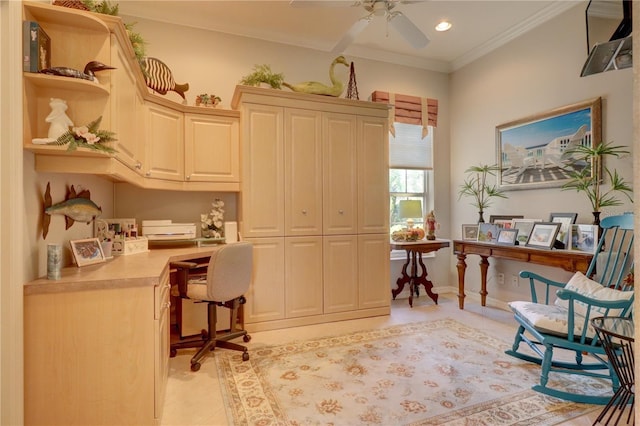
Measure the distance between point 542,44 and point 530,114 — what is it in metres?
0.71

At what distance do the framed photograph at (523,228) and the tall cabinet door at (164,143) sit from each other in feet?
11.3

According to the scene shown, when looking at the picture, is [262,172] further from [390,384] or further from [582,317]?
[582,317]

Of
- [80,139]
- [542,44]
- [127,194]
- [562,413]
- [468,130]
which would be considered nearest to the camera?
[80,139]

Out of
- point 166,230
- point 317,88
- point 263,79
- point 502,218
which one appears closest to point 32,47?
point 166,230

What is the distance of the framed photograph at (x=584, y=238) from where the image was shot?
271 cm

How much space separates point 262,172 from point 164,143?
910mm

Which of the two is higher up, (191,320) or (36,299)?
(36,299)

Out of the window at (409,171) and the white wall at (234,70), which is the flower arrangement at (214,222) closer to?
the white wall at (234,70)

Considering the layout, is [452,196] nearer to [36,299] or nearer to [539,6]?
[539,6]

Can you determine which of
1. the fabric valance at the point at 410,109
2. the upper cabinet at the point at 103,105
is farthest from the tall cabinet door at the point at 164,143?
the fabric valance at the point at 410,109

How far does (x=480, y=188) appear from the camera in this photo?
422 centimetres

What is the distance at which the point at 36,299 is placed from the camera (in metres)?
1.52

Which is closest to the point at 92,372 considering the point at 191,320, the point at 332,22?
the point at 191,320

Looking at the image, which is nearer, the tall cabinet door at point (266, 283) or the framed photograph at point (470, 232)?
the tall cabinet door at point (266, 283)
